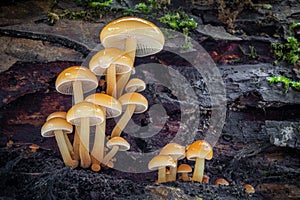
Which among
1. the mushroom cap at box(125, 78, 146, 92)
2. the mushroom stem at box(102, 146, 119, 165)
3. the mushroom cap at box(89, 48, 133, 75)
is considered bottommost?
the mushroom stem at box(102, 146, 119, 165)

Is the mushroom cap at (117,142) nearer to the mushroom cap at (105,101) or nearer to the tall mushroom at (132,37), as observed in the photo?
the mushroom cap at (105,101)

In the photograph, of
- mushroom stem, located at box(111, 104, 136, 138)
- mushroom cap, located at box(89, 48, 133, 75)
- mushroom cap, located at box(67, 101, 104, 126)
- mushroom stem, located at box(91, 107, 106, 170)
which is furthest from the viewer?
mushroom stem, located at box(111, 104, 136, 138)

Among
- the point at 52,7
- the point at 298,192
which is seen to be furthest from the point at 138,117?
the point at 298,192

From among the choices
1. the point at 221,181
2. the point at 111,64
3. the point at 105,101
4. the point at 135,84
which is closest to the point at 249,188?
the point at 221,181

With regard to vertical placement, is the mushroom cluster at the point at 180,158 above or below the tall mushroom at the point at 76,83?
below

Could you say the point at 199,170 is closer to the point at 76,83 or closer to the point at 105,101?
the point at 105,101

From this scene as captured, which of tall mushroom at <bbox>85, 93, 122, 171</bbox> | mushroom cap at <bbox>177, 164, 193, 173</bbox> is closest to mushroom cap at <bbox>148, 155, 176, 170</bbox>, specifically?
mushroom cap at <bbox>177, 164, 193, 173</bbox>

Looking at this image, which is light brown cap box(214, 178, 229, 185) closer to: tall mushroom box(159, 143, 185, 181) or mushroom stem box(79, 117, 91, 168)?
tall mushroom box(159, 143, 185, 181)

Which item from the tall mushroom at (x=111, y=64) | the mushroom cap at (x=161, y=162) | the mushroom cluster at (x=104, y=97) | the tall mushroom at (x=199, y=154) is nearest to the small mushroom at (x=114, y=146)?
the mushroom cluster at (x=104, y=97)
